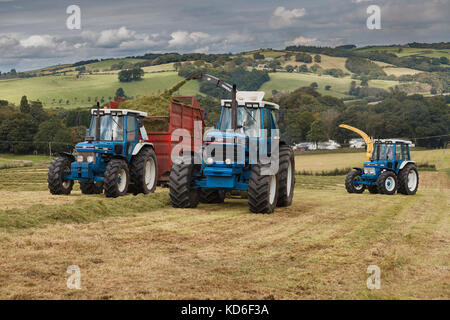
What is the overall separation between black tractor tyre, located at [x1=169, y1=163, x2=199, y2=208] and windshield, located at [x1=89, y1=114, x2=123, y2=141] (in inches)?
119

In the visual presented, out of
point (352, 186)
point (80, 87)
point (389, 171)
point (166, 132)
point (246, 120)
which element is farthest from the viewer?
point (80, 87)

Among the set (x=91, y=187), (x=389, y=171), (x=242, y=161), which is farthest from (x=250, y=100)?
(x=389, y=171)

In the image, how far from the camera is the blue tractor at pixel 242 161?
12.3 metres

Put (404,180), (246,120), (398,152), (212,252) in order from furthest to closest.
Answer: (398,152) < (404,180) < (246,120) < (212,252)

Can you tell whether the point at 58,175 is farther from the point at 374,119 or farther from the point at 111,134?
the point at 374,119

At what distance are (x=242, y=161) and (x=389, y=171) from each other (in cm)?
1126

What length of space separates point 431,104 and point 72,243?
87562mm

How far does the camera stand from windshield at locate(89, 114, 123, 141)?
1507cm

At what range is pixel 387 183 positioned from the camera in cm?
2152

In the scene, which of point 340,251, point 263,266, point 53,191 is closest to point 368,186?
point 53,191

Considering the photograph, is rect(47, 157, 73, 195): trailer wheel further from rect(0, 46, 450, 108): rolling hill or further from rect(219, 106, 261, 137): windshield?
rect(0, 46, 450, 108): rolling hill

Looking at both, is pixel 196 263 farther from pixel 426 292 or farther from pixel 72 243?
pixel 426 292

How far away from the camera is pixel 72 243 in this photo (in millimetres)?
8148

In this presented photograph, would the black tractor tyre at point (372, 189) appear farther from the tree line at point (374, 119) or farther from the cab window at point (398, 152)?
the tree line at point (374, 119)
